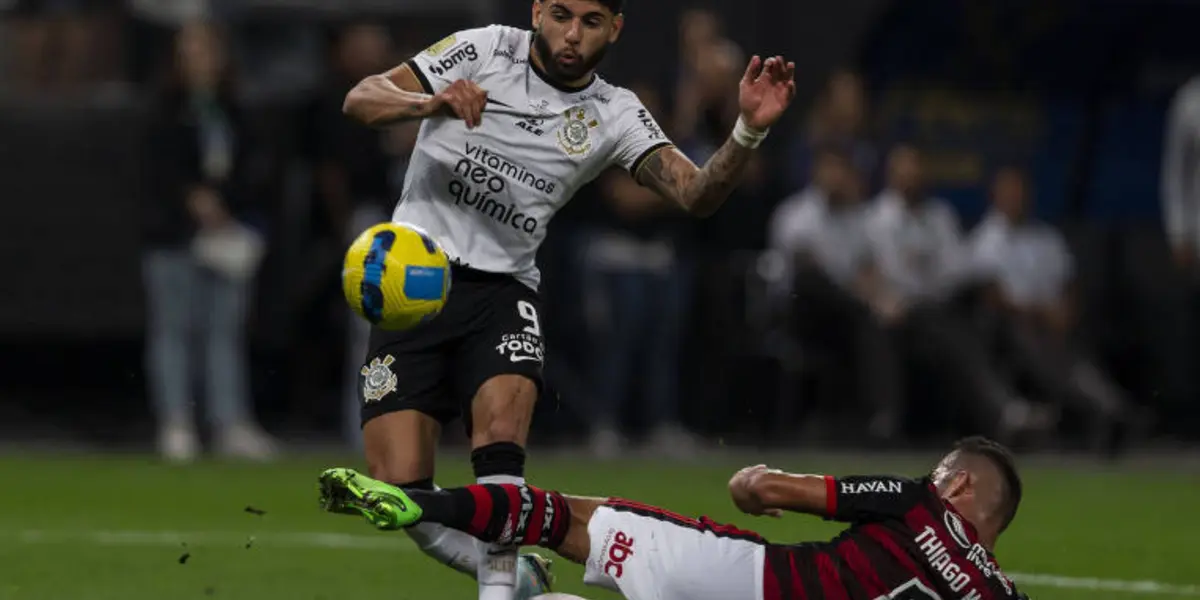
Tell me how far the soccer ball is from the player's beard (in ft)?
3.25

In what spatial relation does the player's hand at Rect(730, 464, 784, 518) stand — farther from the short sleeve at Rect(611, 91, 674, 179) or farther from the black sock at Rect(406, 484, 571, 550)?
the short sleeve at Rect(611, 91, 674, 179)

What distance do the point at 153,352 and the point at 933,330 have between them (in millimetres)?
5785

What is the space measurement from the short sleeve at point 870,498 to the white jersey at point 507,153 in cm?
182

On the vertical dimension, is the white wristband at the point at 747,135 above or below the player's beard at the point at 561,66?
below

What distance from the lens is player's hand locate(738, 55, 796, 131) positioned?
8016 mm

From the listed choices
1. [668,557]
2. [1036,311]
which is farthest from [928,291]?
[668,557]

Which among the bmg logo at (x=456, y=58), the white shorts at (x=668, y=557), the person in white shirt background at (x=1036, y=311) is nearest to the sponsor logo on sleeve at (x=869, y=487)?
the white shorts at (x=668, y=557)

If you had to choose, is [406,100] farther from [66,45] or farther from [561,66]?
[66,45]

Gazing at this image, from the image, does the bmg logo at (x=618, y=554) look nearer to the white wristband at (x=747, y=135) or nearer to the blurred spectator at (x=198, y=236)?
the white wristband at (x=747, y=135)

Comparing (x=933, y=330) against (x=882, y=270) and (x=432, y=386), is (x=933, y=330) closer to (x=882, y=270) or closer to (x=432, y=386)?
(x=882, y=270)

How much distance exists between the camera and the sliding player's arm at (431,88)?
7.84 meters

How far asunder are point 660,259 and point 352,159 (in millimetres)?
2332

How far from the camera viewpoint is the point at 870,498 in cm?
728

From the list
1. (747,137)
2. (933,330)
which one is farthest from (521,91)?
(933,330)
